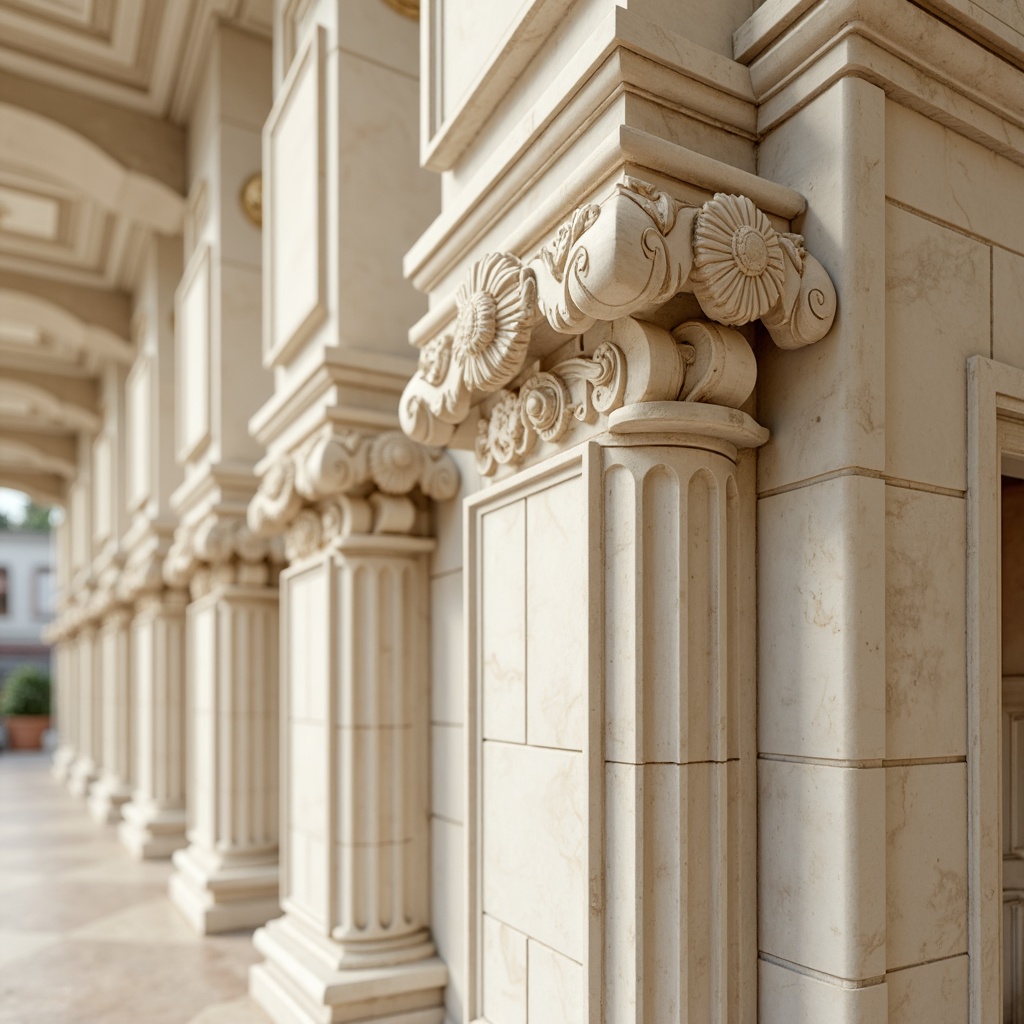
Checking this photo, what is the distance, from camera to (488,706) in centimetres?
288

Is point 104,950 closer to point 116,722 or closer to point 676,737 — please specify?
point 676,737

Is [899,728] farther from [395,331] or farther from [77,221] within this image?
[77,221]

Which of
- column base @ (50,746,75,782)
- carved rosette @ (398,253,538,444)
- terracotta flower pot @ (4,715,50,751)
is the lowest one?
terracotta flower pot @ (4,715,50,751)

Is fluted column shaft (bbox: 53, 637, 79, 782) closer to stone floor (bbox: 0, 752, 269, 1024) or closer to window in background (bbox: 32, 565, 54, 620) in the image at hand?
stone floor (bbox: 0, 752, 269, 1024)

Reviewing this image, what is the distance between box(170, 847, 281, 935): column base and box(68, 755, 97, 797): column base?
7.53m

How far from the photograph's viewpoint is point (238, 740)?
5.79 m

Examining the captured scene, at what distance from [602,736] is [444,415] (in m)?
1.12

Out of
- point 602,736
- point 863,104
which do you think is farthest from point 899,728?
point 863,104

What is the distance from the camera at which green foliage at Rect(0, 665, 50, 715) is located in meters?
21.5

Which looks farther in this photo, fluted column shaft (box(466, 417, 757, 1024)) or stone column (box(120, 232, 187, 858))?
stone column (box(120, 232, 187, 858))

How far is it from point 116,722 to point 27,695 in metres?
13.0

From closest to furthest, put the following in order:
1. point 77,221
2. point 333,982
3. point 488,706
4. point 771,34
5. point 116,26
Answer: point 771,34
point 488,706
point 333,982
point 116,26
point 77,221

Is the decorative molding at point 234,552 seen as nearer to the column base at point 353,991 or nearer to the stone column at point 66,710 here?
the column base at point 353,991

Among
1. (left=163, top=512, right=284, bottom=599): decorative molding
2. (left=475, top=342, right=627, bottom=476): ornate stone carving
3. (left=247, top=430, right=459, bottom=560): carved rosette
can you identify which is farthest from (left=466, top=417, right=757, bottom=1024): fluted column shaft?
(left=163, top=512, right=284, bottom=599): decorative molding
